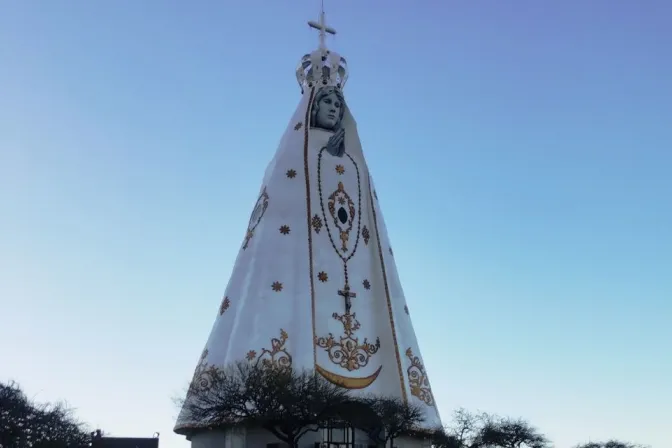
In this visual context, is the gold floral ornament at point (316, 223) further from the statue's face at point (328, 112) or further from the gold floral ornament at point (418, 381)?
the gold floral ornament at point (418, 381)

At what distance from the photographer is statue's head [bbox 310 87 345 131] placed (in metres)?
29.4

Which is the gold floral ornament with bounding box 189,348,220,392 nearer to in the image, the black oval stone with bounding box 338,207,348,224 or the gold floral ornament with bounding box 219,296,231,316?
the gold floral ornament with bounding box 219,296,231,316

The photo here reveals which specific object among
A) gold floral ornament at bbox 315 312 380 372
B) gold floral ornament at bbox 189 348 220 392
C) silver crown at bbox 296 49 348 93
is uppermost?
silver crown at bbox 296 49 348 93

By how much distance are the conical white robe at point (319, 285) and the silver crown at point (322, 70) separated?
4.23ft

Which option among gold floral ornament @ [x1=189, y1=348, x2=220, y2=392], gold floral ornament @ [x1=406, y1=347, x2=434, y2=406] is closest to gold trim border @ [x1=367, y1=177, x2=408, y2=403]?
gold floral ornament @ [x1=406, y1=347, x2=434, y2=406]

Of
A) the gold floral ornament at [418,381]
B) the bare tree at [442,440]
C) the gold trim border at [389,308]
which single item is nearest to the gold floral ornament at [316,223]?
the gold trim border at [389,308]

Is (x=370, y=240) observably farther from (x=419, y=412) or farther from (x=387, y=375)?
(x=419, y=412)

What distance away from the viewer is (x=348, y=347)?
2583 centimetres

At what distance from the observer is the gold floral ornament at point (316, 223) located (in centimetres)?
2720

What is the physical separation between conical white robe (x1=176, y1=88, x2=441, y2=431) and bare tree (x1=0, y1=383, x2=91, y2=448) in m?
5.67

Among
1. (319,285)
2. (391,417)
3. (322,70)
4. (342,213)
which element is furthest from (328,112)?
(391,417)

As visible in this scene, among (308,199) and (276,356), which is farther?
(308,199)

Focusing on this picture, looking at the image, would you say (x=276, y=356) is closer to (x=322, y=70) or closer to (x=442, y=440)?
(x=442, y=440)

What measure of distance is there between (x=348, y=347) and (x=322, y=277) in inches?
105
